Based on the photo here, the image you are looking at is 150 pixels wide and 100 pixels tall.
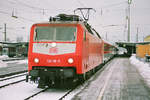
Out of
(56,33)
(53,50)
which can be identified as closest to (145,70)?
(56,33)

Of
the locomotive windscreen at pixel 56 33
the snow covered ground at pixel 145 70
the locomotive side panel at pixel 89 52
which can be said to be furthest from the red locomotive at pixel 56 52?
the snow covered ground at pixel 145 70

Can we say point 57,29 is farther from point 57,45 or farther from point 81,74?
point 81,74

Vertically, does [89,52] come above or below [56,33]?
below

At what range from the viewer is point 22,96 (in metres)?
8.05

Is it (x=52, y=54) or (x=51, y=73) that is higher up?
(x=52, y=54)

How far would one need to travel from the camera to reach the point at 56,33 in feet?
30.3

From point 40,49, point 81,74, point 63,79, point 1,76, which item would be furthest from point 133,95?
point 1,76

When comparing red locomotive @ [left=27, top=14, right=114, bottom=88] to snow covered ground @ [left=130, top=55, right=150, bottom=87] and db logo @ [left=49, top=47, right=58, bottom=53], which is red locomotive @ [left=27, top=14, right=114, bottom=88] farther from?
snow covered ground @ [left=130, top=55, right=150, bottom=87]

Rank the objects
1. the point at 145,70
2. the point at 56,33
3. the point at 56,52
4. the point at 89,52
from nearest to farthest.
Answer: the point at 56,52 → the point at 56,33 → the point at 89,52 → the point at 145,70

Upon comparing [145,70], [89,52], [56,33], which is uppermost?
[56,33]

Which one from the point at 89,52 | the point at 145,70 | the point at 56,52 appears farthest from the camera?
the point at 145,70

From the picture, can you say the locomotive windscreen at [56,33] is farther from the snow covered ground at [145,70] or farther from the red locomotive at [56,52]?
the snow covered ground at [145,70]

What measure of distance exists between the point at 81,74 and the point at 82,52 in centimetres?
91

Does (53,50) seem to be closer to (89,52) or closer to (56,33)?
Result: (56,33)
